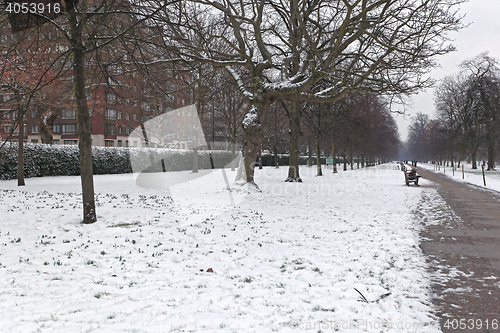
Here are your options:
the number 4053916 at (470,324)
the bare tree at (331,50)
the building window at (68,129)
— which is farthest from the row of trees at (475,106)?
the building window at (68,129)

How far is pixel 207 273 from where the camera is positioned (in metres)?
4.23

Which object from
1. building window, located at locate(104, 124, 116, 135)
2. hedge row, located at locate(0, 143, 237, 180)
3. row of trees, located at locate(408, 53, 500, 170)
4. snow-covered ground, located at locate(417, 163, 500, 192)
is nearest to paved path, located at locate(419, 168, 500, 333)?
snow-covered ground, located at locate(417, 163, 500, 192)

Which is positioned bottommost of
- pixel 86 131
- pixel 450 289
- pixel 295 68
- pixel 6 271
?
pixel 450 289

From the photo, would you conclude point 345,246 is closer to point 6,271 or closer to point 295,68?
point 6,271

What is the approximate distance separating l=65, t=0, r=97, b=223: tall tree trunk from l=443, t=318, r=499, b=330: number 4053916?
262 inches

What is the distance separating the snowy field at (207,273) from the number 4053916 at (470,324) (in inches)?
7.2

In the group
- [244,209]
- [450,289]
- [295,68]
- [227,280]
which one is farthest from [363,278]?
[295,68]

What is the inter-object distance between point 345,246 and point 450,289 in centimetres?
194

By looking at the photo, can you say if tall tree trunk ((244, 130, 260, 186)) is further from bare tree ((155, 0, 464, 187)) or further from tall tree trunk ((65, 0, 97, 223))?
tall tree trunk ((65, 0, 97, 223))

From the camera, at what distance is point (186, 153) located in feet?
101

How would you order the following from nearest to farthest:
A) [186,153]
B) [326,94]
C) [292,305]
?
[292,305], [326,94], [186,153]

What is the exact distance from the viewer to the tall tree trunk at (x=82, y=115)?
21.7 feet

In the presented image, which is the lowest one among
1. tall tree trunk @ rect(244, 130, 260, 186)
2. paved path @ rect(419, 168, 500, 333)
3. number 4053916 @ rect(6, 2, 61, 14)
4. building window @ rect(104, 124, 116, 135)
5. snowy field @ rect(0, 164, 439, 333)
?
paved path @ rect(419, 168, 500, 333)

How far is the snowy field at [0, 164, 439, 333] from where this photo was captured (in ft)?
9.84
